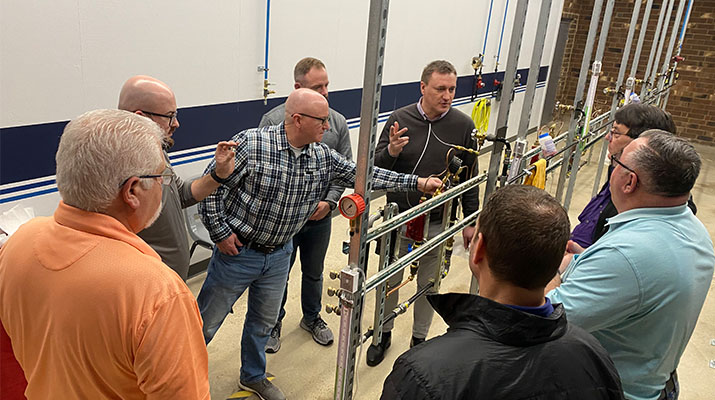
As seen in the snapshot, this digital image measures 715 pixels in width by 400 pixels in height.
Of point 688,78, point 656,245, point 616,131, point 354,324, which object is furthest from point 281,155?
point 688,78

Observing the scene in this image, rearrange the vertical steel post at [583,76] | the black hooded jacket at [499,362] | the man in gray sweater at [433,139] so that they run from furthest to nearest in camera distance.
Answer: the vertical steel post at [583,76], the man in gray sweater at [433,139], the black hooded jacket at [499,362]

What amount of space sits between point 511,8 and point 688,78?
4442 millimetres

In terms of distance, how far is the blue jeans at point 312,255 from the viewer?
255 cm

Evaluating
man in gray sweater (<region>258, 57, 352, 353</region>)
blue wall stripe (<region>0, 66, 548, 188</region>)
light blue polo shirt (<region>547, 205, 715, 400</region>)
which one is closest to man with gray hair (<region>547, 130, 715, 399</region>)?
light blue polo shirt (<region>547, 205, 715, 400</region>)

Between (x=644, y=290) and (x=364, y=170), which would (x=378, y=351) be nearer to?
(x=364, y=170)

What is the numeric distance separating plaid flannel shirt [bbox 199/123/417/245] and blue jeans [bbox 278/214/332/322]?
0.52 meters

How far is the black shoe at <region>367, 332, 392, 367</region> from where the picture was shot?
257 cm

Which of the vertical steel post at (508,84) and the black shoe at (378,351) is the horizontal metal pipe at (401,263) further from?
the black shoe at (378,351)

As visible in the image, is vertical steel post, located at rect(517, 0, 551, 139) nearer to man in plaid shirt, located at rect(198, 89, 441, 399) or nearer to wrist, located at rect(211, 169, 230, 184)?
man in plaid shirt, located at rect(198, 89, 441, 399)

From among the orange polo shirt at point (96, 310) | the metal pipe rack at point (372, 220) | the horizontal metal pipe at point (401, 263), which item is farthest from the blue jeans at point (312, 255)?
the orange polo shirt at point (96, 310)

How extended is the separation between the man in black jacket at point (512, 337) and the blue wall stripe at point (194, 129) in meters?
2.01

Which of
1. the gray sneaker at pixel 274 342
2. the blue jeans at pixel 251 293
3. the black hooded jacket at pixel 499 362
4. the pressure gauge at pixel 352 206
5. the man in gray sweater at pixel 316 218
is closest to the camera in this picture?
the black hooded jacket at pixel 499 362

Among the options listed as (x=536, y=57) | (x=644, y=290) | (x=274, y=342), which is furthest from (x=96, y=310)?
(x=536, y=57)

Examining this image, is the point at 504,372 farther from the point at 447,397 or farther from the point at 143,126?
the point at 143,126
